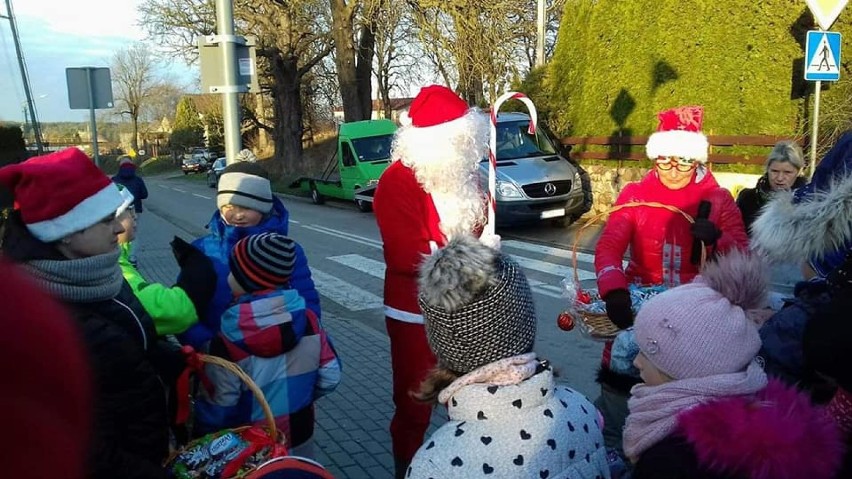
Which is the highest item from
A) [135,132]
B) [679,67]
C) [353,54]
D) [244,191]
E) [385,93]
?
[353,54]

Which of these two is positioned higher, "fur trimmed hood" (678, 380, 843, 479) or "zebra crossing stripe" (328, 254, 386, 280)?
"fur trimmed hood" (678, 380, 843, 479)

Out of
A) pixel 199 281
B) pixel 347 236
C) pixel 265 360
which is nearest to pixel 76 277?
pixel 199 281

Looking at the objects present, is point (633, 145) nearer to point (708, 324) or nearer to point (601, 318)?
point (601, 318)

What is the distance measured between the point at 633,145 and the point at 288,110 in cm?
2075

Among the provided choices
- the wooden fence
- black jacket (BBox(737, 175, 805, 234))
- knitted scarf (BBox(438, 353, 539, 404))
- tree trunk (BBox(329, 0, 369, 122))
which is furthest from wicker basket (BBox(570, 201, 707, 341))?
tree trunk (BBox(329, 0, 369, 122))

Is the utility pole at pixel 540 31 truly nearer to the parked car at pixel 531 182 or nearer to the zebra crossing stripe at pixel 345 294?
the parked car at pixel 531 182

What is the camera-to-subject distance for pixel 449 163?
326 centimetres

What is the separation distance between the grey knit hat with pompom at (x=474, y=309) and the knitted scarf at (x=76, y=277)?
95 centimetres

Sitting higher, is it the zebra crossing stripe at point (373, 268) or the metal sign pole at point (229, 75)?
the metal sign pole at point (229, 75)

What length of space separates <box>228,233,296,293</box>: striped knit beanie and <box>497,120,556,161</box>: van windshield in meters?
11.1

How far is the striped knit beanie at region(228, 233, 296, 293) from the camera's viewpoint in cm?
258

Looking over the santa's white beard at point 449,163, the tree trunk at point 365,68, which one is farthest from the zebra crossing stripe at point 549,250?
the tree trunk at point 365,68

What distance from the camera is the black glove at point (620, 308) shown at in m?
2.64

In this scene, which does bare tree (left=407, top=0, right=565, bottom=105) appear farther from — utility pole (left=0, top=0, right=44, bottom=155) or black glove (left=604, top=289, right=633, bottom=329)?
black glove (left=604, top=289, right=633, bottom=329)
